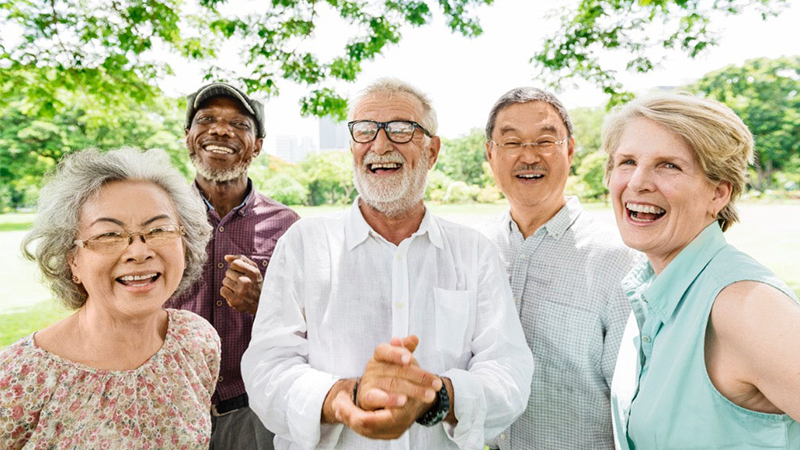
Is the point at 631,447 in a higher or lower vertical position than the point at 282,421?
lower

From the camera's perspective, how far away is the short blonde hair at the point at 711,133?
1.73m

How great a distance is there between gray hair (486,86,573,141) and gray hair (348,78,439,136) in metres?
0.55

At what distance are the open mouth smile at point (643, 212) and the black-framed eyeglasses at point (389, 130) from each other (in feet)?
3.47

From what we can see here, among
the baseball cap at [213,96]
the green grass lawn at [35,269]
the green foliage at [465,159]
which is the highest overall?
the baseball cap at [213,96]

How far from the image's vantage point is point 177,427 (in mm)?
1945

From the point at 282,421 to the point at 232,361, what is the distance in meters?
1.04

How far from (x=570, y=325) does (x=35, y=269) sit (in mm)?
2485

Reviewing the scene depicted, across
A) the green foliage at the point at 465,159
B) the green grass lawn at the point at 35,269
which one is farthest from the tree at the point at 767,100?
the green foliage at the point at 465,159

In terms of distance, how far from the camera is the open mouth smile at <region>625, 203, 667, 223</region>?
186 cm

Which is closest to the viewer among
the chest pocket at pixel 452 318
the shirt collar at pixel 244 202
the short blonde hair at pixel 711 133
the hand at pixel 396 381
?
the hand at pixel 396 381

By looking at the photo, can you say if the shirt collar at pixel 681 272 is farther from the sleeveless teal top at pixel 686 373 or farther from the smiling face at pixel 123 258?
the smiling face at pixel 123 258

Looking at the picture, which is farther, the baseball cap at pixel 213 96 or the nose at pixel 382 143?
the baseball cap at pixel 213 96

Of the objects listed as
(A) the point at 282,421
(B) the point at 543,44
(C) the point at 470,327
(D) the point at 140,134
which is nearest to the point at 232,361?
(A) the point at 282,421

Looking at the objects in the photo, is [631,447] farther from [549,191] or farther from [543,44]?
[543,44]
